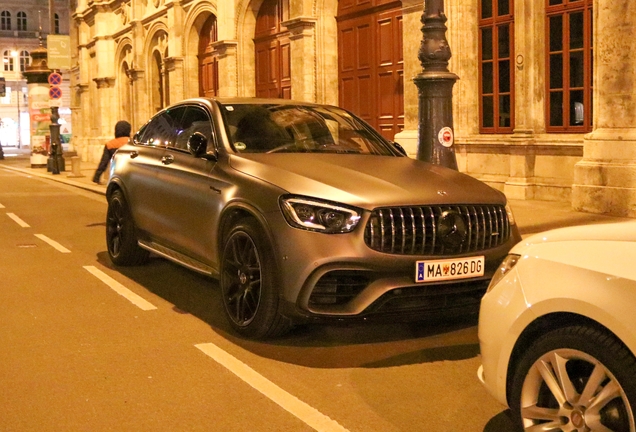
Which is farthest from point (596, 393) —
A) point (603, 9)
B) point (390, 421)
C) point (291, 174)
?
point (603, 9)

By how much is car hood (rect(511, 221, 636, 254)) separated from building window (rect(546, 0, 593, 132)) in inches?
430

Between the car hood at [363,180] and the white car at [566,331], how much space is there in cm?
186

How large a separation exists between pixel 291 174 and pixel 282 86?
1864 cm

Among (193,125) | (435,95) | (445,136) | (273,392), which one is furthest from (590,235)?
(435,95)

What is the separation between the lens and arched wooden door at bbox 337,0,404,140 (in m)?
19.7

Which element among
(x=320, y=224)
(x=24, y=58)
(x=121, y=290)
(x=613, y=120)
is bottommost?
(x=121, y=290)

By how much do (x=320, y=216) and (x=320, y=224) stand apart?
0.06 m

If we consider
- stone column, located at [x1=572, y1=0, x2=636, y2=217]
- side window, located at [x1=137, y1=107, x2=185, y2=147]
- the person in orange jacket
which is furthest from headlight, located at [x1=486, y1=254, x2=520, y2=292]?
the person in orange jacket

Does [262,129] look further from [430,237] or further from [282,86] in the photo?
[282,86]

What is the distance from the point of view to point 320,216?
5.89 meters

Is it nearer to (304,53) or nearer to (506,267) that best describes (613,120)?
(506,267)

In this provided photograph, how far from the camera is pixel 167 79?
109 ft

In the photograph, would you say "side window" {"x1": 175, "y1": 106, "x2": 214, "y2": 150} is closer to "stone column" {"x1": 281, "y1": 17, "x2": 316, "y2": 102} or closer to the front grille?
the front grille

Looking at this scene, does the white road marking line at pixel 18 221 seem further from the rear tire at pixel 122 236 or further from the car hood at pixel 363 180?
the car hood at pixel 363 180
